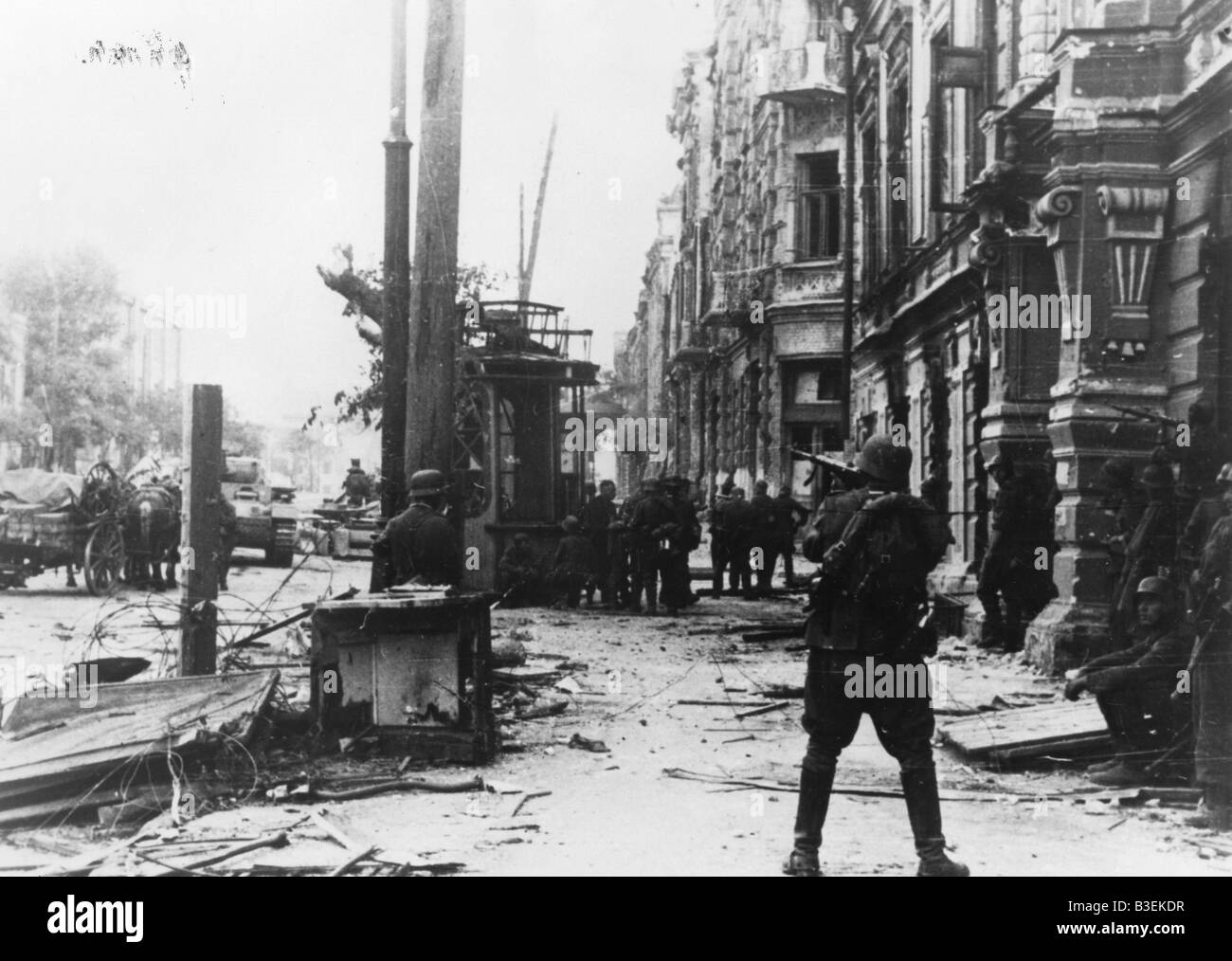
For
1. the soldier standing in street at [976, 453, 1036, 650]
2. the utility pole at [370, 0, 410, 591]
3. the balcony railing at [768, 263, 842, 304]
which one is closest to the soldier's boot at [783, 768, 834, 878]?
the utility pole at [370, 0, 410, 591]

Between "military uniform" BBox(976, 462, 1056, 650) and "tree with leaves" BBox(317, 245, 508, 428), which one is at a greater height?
"tree with leaves" BBox(317, 245, 508, 428)

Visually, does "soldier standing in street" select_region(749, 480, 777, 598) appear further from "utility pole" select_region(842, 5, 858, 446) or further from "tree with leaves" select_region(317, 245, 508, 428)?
"tree with leaves" select_region(317, 245, 508, 428)

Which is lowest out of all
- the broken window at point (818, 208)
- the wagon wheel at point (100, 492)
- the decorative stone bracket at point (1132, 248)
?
the wagon wheel at point (100, 492)

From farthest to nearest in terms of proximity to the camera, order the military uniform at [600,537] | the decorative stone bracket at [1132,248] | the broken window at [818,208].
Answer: the broken window at [818,208] → the military uniform at [600,537] → the decorative stone bracket at [1132,248]

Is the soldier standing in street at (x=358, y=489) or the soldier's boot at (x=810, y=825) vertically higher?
the soldier standing in street at (x=358, y=489)

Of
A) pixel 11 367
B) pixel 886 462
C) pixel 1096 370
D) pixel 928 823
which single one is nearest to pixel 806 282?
pixel 1096 370

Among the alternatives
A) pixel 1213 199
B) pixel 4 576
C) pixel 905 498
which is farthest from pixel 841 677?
pixel 4 576

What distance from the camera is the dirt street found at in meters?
5.75

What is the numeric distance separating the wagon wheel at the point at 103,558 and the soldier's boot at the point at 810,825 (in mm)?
12800

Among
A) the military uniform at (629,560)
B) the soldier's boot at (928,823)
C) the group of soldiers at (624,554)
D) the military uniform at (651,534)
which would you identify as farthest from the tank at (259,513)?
the soldier's boot at (928,823)

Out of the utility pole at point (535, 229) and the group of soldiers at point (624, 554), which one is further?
the group of soldiers at point (624, 554)

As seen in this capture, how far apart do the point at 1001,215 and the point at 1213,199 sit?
2.96 m

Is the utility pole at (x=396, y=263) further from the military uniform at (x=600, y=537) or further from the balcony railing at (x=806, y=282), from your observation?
the balcony railing at (x=806, y=282)

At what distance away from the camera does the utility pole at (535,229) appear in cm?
970
